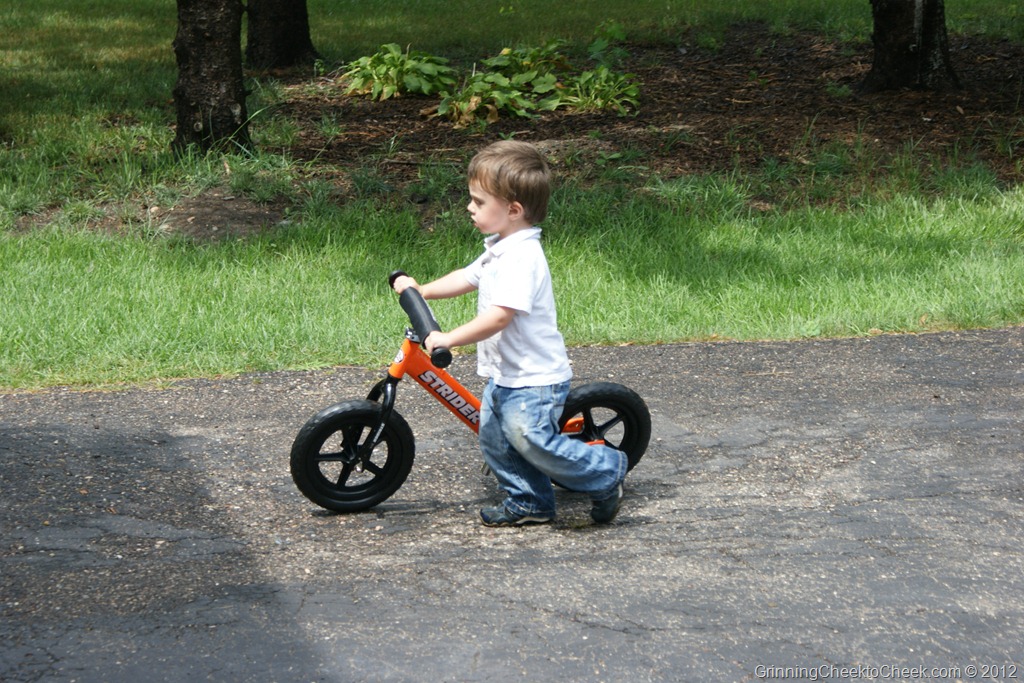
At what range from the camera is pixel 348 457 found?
4.11 meters

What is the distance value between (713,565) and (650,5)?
14008mm

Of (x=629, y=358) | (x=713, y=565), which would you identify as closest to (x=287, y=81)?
(x=629, y=358)

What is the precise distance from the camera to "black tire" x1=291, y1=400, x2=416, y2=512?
3992mm

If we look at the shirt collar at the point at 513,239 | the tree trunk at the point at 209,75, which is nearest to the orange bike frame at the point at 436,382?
the shirt collar at the point at 513,239

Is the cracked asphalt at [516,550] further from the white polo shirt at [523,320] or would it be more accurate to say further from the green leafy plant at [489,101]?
the green leafy plant at [489,101]

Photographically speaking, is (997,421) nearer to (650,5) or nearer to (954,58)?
(954,58)

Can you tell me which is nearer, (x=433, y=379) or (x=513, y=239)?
(x=513, y=239)

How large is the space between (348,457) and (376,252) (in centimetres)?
426

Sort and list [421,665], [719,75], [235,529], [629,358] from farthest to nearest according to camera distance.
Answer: [719,75], [629,358], [235,529], [421,665]

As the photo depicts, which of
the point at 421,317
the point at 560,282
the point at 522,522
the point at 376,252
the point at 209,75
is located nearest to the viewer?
the point at 421,317

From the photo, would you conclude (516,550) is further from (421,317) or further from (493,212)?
(493,212)

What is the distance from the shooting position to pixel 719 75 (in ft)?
41.1

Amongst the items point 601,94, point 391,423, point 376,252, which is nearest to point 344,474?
point 391,423

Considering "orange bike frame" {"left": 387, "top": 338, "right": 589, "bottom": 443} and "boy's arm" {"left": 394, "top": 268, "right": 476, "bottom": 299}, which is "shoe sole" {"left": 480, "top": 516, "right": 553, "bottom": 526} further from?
"boy's arm" {"left": 394, "top": 268, "right": 476, "bottom": 299}
